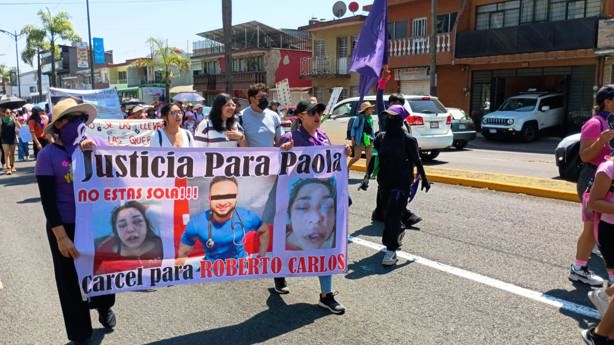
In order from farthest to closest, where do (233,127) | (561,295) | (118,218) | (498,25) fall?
(498,25) < (233,127) < (561,295) < (118,218)

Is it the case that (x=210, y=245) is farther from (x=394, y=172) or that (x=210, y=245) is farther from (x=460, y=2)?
(x=460, y=2)

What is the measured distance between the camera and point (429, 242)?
6.06 meters

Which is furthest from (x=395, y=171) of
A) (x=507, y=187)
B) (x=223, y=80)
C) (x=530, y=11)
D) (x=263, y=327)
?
(x=223, y=80)

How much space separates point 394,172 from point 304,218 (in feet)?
5.07

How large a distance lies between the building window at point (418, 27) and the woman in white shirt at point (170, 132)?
81.1 ft

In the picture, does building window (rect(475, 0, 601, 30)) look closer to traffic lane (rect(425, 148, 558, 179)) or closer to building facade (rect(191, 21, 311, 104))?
traffic lane (rect(425, 148, 558, 179))

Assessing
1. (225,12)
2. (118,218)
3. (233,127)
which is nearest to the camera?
(118,218)

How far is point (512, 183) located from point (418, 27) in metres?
21.1

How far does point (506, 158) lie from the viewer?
15180 mm

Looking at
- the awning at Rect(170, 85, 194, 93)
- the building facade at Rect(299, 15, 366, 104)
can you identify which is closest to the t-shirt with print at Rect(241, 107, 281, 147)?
the building facade at Rect(299, 15, 366, 104)

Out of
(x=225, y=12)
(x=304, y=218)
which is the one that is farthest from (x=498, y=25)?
(x=304, y=218)

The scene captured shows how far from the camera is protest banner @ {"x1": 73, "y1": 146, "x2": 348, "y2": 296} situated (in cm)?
358

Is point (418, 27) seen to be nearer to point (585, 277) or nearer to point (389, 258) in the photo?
point (389, 258)

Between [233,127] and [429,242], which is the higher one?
[233,127]
